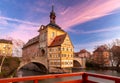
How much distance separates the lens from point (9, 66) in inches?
986

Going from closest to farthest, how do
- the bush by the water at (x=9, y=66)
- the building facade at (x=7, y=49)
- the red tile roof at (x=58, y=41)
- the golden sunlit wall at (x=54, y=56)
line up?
the bush by the water at (x=9, y=66)
the building facade at (x=7, y=49)
the golden sunlit wall at (x=54, y=56)
the red tile roof at (x=58, y=41)

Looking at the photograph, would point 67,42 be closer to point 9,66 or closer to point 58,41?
point 58,41

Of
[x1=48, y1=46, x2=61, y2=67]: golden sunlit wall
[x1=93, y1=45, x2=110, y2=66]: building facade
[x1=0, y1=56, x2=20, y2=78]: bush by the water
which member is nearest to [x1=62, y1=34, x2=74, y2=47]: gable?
[x1=48, y1=46, x2=61, y2=67]: golden sunlit wall

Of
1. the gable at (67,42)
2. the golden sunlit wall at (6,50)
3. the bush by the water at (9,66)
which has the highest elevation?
the gable at (67,42)

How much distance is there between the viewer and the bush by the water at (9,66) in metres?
21.3

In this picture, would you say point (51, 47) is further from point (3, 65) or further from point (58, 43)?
point (3, 65)

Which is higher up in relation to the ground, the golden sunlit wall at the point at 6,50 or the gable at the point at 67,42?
the gable at the point at 67,42

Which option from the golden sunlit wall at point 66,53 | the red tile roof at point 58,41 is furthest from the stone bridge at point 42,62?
the golden sunlit wall at point 66,53

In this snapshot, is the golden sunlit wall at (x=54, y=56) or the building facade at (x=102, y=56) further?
the building facade at (x=102, y=56)

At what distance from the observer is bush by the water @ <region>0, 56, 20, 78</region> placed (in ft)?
69.8

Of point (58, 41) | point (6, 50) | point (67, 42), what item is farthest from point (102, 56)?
point (6, 50)

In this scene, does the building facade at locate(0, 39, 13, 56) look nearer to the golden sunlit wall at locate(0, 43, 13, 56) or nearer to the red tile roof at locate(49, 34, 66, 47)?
the golden sunlit wall at locate(0, 43, 13, 56)

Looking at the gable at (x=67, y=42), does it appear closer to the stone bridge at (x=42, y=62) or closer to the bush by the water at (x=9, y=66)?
the stone bridge at (x=42, y=62)

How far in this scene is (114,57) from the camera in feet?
134
